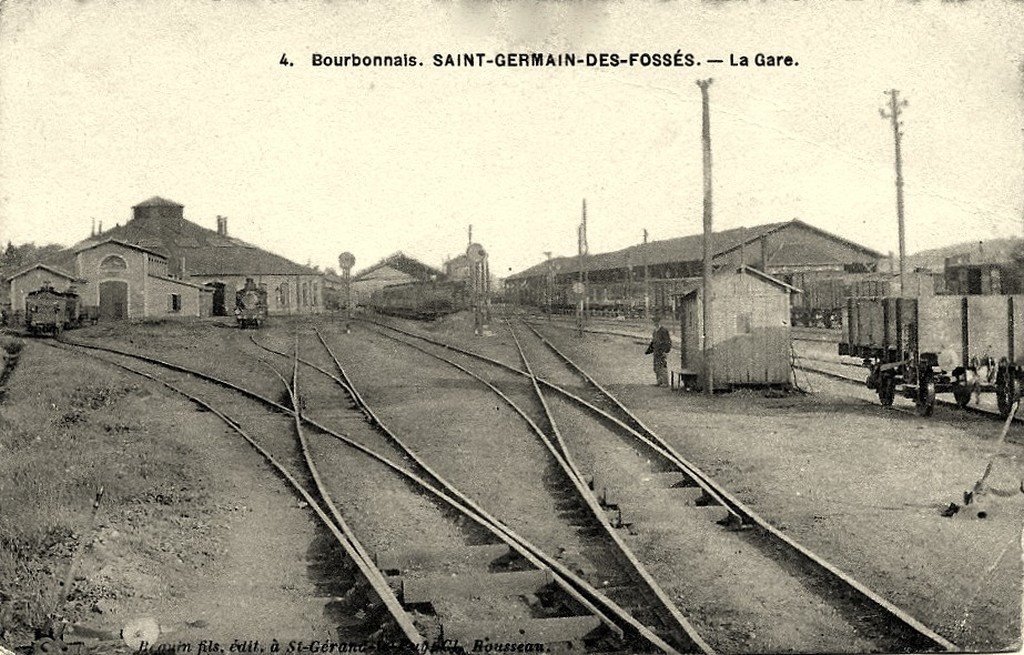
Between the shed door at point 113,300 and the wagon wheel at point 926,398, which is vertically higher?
the shed door at point 113,300

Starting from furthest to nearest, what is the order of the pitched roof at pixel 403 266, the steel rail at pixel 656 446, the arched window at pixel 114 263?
the pitched roof at pixel 403 266 < the arched window at pixel 114 263 < the steel rail at pixel 656 446

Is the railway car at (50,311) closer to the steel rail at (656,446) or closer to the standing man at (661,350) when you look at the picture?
the steel rail at (656,446)

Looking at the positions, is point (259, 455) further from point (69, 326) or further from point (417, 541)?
point (69, 326)

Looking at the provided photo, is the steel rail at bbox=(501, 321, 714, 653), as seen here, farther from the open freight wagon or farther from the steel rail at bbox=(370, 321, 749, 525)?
the open freight wagon

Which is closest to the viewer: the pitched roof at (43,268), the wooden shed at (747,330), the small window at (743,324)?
the wooden shed at (747,330)

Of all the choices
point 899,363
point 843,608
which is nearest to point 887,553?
point 843,608

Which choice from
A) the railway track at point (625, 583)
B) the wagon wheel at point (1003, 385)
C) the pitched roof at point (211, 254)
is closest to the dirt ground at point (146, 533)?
the railway track at point (625, 583)

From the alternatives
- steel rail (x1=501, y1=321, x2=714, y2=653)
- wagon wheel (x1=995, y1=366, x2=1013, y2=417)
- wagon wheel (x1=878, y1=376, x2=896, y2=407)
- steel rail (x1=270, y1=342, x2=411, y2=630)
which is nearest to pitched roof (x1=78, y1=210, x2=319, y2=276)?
steel rail (x1=270, y1=342, x2=411, y2=630)
